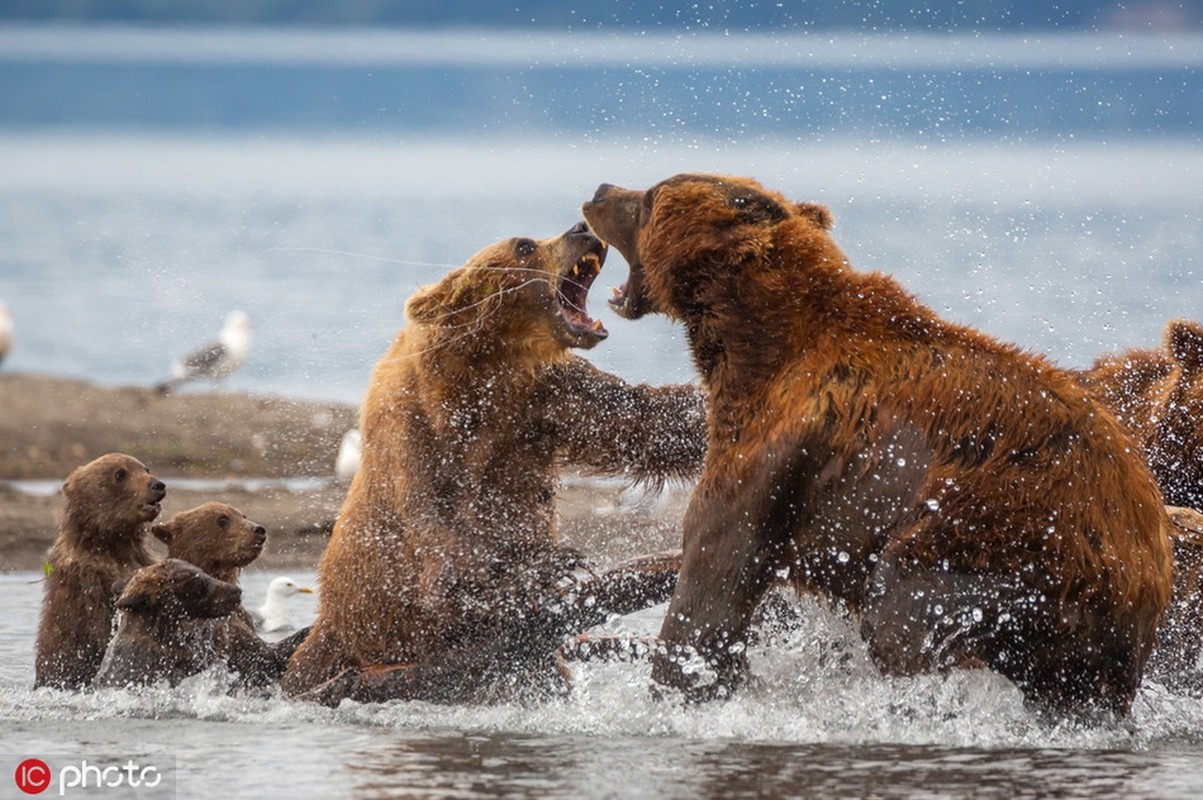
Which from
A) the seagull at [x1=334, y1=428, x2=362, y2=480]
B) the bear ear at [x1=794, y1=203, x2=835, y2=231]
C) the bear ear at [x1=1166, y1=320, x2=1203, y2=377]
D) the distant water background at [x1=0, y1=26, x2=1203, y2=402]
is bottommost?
the seagull at [x1=334, y1=428, x2=362, y2=480]

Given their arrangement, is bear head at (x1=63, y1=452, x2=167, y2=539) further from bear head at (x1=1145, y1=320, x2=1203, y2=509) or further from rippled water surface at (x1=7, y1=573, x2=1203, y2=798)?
bear head at (x1=1145, y1=320, x2=1203, y2=509)

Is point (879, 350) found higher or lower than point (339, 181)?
lower

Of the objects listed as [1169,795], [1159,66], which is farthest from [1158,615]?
[1159,66]

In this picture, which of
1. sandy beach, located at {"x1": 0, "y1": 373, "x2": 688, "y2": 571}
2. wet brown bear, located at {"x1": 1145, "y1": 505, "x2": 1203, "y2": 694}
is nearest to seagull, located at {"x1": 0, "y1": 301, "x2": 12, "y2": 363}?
sandy beach, located at {"x1": 0, "y1": 373, "x2": 688, "y2": 571}

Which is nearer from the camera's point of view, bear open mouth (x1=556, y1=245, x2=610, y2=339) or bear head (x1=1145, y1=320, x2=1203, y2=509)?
bear head (x1=1145, y1=320, x2=1203, y2=509)

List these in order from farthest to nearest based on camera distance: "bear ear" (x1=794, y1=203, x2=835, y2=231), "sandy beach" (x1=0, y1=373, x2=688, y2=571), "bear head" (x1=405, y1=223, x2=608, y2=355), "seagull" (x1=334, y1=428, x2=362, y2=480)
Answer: "seagull" (x1=334, y1=428, x2=362, y2=480) → "sandy beach" (x1=0, y1=373, x2=688, y2=571) → "bear head" (x1=405, y1=223, x2=608, y2=355) → "bear ear" (x1=794, y1=203, x2=835, y2=231)

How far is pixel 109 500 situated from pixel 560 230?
3398 cm

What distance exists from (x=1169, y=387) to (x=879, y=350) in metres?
1.97

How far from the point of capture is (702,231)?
6.10m

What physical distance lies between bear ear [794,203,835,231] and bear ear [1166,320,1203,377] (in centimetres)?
157

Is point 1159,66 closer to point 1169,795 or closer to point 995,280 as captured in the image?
point 995,280

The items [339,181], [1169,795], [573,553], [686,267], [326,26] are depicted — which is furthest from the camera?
[326,26]

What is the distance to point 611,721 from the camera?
6406mm

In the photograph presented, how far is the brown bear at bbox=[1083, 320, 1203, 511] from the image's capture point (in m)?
7.23
